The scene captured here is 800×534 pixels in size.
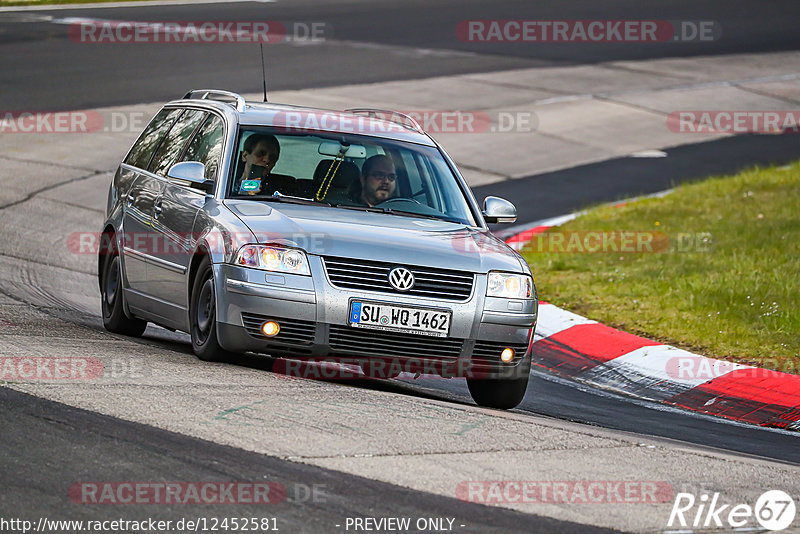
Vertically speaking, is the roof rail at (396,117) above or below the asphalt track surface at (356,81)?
above

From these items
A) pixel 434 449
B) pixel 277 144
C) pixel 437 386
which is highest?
pixel 277 144

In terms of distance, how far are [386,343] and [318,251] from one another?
63cm

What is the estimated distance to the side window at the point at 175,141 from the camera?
9000mm

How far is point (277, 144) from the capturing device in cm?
836

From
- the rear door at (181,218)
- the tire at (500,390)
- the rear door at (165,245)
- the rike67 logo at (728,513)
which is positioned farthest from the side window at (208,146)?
the rike67 logo at (728,513)

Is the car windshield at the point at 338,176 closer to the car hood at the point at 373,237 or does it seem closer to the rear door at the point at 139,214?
the car hood at the point at 373,237

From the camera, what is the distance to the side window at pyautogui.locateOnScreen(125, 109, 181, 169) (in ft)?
30.9

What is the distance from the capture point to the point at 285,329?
723cm

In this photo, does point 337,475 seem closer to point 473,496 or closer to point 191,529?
point 473,496

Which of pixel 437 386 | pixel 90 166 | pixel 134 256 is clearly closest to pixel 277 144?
pixel 134 256

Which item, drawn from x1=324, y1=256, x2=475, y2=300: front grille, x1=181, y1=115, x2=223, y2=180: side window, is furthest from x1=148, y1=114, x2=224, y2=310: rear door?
x1=324, y1=256, x2=475, y2=300: front grille

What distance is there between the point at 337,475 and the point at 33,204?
10.2m

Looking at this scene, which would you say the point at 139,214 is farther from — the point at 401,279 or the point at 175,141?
the point at 401,279

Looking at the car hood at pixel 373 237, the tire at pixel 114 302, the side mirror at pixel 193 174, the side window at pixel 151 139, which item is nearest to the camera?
the car hood at pixel 373 237
